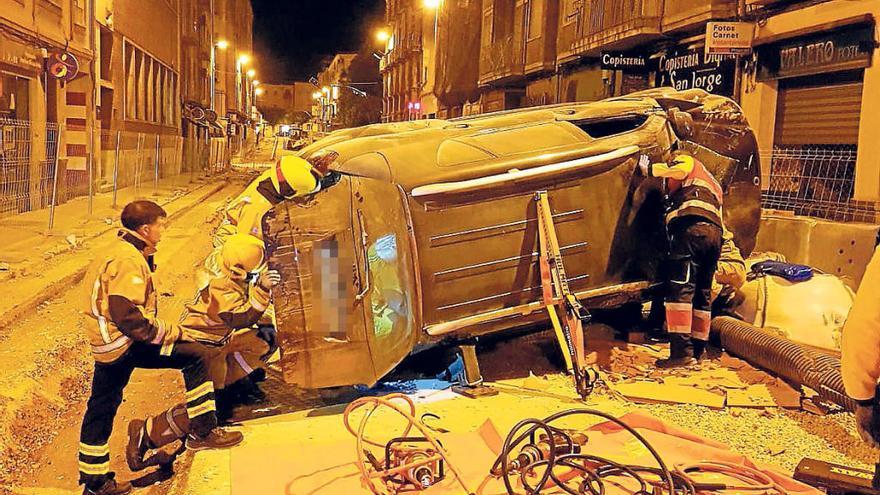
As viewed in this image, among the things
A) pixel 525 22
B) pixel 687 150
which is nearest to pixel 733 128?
pixel 687 150

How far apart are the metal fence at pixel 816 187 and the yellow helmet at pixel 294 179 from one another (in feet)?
25.0

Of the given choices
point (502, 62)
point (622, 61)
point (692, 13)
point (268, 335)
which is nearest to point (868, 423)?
point (268, 335)

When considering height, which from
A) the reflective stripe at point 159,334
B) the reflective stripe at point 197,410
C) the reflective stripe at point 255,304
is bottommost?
the reflective stripe at point 197,410

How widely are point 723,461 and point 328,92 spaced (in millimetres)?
88367

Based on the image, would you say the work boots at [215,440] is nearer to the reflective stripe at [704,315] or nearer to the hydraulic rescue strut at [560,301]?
the hydraulic rescue strut at [560,301]

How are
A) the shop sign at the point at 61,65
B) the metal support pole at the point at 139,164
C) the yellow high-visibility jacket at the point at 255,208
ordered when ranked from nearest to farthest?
the yellow high-visibility jacket at the point at 255,208, the shop sign at the point at 61,65, the metal support pole at the point at 139,164

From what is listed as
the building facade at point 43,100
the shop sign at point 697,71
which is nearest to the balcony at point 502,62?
the shop sign at point 697,71

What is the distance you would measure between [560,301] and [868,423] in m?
2.75

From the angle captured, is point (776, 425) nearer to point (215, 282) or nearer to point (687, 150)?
point (687, 150)

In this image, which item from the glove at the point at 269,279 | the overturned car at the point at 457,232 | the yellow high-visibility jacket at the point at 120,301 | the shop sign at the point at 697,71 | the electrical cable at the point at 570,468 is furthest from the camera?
the shop sign at the point at 697,71

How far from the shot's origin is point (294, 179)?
4961 mm

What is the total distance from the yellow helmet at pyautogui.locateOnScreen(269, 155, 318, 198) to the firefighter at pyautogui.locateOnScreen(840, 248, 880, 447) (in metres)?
3.17

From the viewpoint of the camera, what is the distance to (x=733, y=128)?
7301 millimetres

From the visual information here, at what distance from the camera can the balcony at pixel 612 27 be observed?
666 inches
